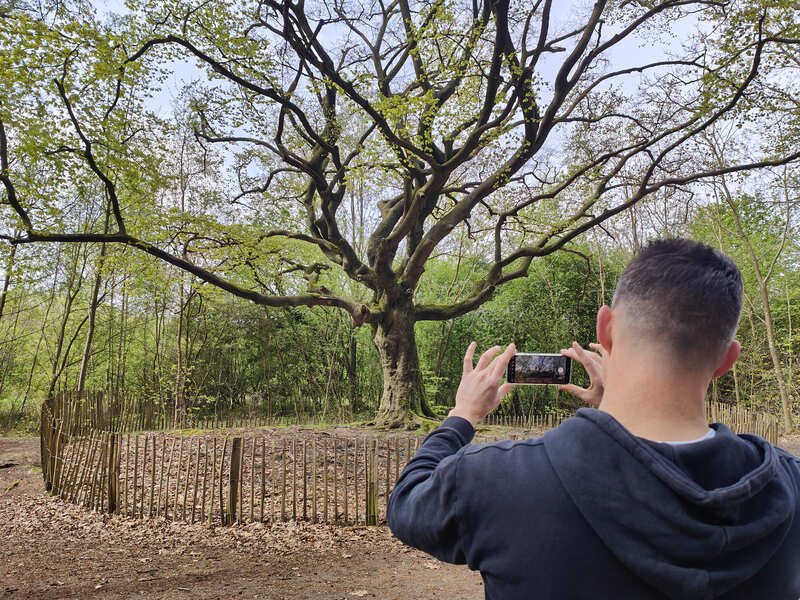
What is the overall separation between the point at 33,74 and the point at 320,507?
7.27 metres

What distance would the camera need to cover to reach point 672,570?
679 millimetres

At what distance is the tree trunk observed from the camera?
34.0 feet

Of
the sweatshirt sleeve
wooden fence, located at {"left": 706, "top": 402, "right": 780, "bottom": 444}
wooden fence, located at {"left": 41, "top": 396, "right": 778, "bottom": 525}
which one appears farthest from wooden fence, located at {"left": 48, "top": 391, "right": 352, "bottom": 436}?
wooden fence, located at {"left": 706, "top": 402, "right": 780, "bottom": 444}

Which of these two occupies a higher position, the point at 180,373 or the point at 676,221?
the point at 676,221

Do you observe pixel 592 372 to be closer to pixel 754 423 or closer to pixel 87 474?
pixel 87 474

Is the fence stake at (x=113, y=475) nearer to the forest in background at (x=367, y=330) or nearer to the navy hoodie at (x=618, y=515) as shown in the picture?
the navy hoodie at (x=618, y=515)

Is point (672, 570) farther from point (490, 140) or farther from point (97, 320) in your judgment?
point (97, 320)

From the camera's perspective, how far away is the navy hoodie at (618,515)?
26.7 inches

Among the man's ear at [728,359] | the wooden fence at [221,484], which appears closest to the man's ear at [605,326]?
the man's ear at [728,359]

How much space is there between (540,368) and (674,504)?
860 mm

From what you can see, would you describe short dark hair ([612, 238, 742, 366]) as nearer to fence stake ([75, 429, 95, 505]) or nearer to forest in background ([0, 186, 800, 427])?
fence stake ([75, 429, 95, 505])

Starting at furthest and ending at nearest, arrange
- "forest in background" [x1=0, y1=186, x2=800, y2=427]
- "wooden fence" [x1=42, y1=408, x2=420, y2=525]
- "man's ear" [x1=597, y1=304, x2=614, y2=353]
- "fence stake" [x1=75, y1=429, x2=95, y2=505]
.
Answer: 1. "forest in background" [x1=0, y1=186, x2=800, y2=427]
2. "fence stake" [x1=75, y1=429, x2=95, y2=505]
3. "wooden fence" [x1=42, y1=408, x2=420, y2=525]
4. "man's ear" [x1=597, y1=304, x2=614, y2=353]

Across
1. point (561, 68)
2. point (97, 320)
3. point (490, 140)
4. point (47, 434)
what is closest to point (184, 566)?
point (47, 434)

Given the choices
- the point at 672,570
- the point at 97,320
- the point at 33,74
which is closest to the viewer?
the point at 672,570
